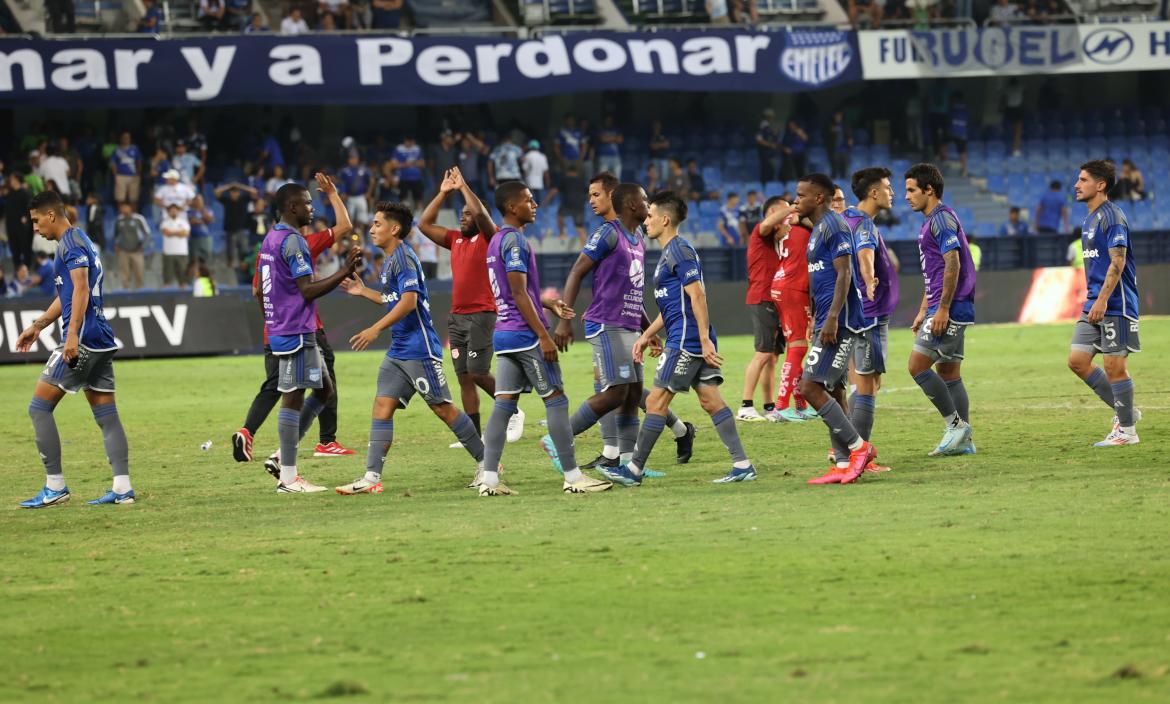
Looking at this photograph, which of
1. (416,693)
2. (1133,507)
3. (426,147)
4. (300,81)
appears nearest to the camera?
(416,693)

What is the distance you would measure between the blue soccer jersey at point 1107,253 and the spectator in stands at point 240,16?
23994 mm

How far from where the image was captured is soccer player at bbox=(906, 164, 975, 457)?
12.1 m

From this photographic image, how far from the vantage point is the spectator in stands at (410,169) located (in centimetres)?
3281

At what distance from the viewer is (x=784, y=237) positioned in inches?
617

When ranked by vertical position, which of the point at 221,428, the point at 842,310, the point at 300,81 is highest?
the point at 300,81

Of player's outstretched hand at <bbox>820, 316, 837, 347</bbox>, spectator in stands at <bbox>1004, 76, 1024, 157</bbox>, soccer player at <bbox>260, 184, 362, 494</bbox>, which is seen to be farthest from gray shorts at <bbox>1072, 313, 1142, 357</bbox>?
spectator in stands at <bbox>1004, 76, 1024, 157</bbox>

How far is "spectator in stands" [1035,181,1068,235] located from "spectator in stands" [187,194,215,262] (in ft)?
61.0

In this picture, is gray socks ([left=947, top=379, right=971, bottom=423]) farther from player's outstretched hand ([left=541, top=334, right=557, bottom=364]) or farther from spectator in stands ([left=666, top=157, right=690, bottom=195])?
spectator in stands ([left=666, top=157, right=690, bottom=195])

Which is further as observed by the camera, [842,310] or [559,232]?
[559,232]

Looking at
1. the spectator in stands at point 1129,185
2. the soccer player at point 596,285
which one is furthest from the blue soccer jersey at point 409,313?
the spectator in stands at point 1129,185

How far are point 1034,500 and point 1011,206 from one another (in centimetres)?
3012

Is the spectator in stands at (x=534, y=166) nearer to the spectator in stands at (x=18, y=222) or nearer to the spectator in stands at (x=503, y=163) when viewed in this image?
the spectator in stands at (x=503, y=163)

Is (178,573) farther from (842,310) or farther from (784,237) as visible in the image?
(784,237)

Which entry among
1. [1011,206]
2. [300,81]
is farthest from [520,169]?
[1011,206]
